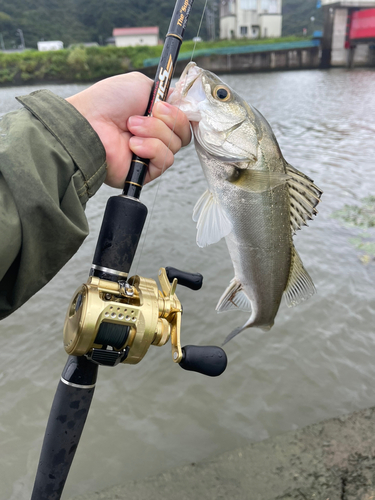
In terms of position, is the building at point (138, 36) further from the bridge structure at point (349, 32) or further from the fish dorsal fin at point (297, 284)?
the fish dorsal fin at point (297, 284)

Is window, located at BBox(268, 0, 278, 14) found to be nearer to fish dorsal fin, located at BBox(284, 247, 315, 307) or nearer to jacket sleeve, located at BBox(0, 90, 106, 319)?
fish dorsal fin, located at BBox(284, 247, 315, 307)

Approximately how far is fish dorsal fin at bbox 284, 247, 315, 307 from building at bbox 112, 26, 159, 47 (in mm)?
68820

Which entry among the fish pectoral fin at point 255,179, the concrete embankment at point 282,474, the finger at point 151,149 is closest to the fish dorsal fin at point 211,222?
the fish pectoral fin at point 255,179

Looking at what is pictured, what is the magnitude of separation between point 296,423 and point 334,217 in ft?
13.0

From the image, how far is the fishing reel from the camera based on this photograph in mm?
1221

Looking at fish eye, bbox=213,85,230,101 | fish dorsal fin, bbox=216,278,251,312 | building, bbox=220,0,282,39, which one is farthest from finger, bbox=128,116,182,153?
building, bbox=220,0,282,39

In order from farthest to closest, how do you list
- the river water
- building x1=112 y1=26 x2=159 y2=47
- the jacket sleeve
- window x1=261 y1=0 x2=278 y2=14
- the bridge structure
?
building x1=112 y1=26 x2=159 y2=47 < window x1=261 y1=0 x2=278 y2=14 < the bridge structure < the river water < the jacket sleeve

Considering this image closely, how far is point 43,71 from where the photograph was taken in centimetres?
3775

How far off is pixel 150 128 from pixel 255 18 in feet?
234

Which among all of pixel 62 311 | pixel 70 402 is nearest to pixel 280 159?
pixel 70 402

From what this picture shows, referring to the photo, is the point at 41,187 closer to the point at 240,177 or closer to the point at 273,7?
the point at 240,177

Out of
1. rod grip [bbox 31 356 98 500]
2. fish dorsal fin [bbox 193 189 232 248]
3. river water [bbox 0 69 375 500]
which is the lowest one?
river water [bbox 0 69 375 500]

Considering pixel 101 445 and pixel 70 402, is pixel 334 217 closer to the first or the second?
pixel 101 445

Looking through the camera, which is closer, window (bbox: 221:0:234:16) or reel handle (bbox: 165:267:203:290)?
reel handle (bbox: 165:267:203:290)
